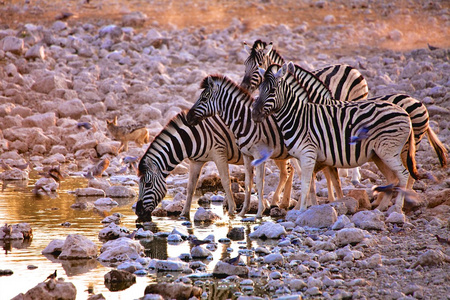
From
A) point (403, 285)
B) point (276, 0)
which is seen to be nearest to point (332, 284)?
point (403, 285)

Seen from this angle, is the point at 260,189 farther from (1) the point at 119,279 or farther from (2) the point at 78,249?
(1) the point at 119,279

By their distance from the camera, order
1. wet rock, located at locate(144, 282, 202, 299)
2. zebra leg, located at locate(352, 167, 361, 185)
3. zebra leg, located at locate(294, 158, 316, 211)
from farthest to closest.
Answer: zebra leg, located at locate(352, 167, 361, 185)
zebra leg, located at locate(294, 158, 316, 211)
wet rock, located at locate(144, 282, 202, 299)

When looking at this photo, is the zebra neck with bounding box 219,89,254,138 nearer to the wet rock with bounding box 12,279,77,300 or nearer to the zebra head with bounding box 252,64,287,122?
the zebra head with bounding box 252,64,287,122

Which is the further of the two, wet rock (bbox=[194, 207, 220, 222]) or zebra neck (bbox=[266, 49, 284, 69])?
zebra neck (bbox=[266, 49, 284, 69])

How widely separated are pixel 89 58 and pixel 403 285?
16906mm

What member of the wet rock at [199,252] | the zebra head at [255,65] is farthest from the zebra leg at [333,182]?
the wet rock at [199,252]

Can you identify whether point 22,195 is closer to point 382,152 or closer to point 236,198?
point 236,198

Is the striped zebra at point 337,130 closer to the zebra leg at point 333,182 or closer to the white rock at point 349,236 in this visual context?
the zebra leg at point 333,182

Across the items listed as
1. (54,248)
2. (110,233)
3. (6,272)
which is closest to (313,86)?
(110,233)

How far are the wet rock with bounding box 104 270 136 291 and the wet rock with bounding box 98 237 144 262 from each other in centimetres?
77

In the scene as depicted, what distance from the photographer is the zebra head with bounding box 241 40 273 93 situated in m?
11.3

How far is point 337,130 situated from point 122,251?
3565mm

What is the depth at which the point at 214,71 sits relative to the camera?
67.0ft

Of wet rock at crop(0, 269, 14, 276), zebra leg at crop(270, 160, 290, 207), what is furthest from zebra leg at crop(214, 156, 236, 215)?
wet rock at crop(0, 269, 14, 276)
